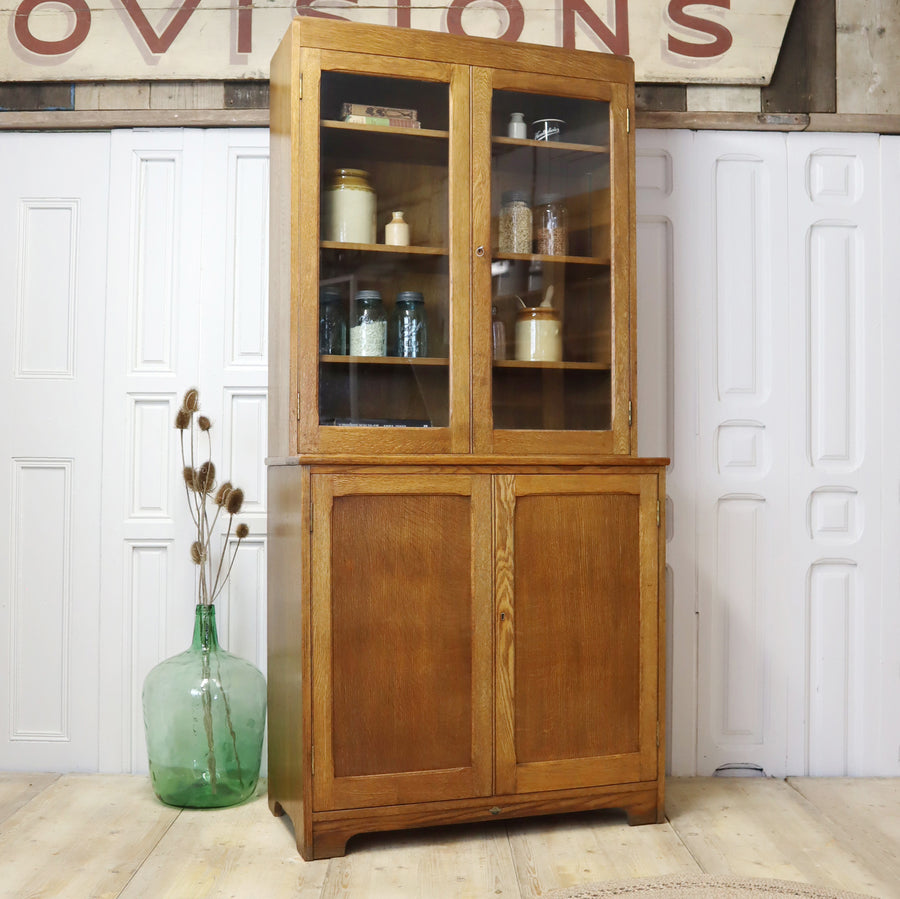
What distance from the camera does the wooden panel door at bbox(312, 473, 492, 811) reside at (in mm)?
2061

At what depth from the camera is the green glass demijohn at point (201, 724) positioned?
7.75ft

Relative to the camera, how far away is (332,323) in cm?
218

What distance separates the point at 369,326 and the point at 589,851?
127 cm

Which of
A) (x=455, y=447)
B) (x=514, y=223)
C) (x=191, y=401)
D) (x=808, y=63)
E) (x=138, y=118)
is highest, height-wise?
(x=808, y=63)

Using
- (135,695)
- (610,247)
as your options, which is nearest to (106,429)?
(135,695)

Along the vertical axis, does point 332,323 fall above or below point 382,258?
below

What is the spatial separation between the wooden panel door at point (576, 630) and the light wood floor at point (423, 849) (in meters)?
0.16

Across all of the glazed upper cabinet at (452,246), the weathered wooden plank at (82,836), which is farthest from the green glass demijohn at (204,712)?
the glazed upper cabinet at (452,246)

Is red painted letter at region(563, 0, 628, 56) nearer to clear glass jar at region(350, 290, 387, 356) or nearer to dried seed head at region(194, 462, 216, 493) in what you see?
clear glass jar at region(350, 290, 387, 356)

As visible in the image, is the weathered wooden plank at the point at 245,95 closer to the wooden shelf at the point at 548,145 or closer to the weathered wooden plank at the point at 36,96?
the weathered wooden plank at the point at 36,96

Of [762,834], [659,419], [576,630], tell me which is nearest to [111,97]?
[659,419]

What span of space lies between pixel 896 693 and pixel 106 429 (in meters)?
2.32

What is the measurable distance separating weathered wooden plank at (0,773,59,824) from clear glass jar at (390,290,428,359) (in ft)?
4.70

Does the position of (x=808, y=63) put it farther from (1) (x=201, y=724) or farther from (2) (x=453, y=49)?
(1) (x=201, y=724)
